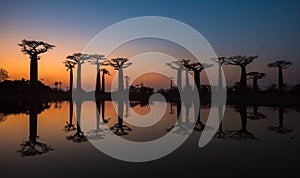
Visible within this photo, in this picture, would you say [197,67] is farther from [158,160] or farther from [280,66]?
[158,160]

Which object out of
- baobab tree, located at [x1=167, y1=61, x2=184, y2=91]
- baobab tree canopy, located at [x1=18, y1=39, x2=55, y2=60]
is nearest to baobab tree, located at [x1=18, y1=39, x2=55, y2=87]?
baobab tree canopy, located at [x1=18, y1=39, x2=55, y2=60]

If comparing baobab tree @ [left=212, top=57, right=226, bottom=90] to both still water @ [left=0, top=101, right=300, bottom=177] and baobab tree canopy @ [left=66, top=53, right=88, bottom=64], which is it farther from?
still water @ [left=0, top=101, right=300, bottom=177]

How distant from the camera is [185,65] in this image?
160ft

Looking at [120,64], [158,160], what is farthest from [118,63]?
[158,160]

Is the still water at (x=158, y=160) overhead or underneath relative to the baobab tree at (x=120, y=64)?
underneath

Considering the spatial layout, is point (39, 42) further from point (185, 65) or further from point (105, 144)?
point (105, 144)

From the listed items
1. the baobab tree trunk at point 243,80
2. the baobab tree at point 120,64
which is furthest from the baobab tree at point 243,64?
the baobab tree at point 120,64

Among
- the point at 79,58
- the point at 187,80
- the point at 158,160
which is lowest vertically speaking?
the point at 158,160

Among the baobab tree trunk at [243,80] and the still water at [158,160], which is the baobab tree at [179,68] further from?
the still water at [158,160]

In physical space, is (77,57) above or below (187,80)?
above

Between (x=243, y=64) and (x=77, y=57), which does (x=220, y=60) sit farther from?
(x=77, y=57)

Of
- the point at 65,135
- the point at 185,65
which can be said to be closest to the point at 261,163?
the point at 65,135

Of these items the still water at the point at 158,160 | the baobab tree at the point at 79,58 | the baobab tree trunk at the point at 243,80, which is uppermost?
the baobab tree at the point at 79,58

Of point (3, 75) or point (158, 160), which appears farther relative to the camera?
point (3, 75)
